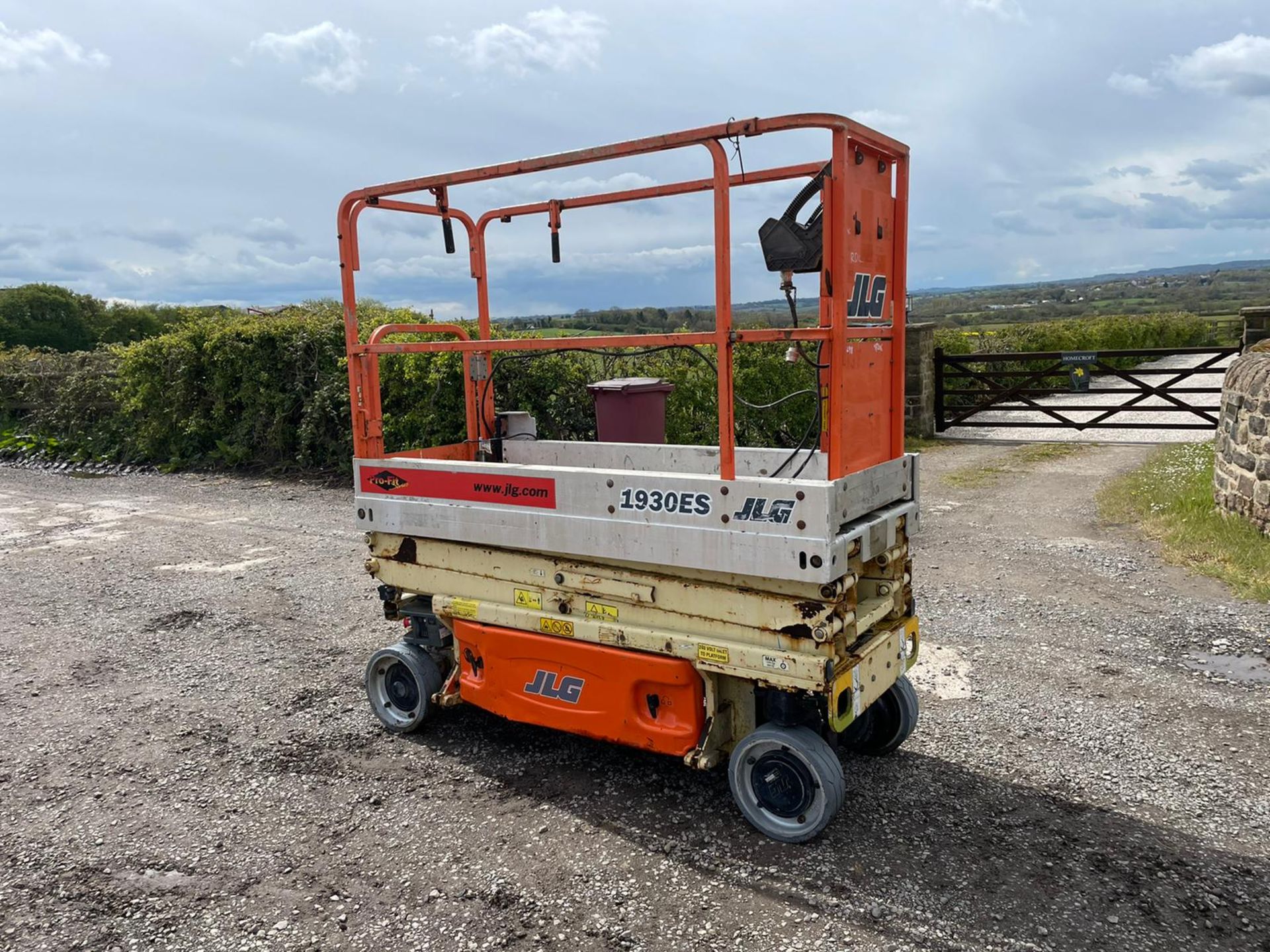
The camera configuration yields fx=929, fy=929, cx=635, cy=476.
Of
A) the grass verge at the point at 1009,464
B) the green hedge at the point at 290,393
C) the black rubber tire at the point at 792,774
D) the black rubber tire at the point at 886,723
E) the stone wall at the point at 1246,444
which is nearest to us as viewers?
the black rubber tire at the point at 792,774

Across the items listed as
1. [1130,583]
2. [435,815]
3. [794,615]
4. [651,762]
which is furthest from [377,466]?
[1130,583]

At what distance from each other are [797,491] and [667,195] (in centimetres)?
225

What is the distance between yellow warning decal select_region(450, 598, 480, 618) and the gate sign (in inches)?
504

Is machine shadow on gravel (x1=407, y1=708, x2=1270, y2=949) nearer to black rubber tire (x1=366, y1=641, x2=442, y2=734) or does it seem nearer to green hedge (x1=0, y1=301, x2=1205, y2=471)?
black rubber tire (x1=366, y1=641, x2=442, y2=734)

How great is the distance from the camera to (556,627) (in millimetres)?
4199

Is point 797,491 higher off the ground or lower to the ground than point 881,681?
higher

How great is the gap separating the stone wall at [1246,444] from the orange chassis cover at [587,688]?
233 inches

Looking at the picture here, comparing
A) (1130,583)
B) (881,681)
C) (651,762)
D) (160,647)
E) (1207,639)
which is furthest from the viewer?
(1130,583)

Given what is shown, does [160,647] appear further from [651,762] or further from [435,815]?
[651,762]

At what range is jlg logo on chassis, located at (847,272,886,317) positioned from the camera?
3740mm

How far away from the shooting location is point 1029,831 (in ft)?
12.6

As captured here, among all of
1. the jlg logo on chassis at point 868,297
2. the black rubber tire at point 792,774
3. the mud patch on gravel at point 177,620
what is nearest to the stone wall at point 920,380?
the mud patch on gravel at point 177,620

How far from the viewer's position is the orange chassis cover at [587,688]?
3947mm

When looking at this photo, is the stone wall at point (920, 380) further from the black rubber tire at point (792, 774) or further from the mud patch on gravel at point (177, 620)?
the black rubber tire at point (792, 774)
